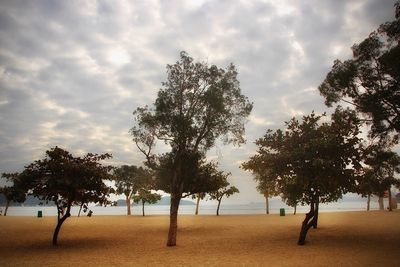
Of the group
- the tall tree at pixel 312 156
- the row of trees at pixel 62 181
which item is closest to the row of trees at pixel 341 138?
the tall tree at pixel 312 156

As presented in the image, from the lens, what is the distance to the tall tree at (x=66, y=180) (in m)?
24.7

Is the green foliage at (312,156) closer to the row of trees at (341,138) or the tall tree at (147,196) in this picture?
Answer: the row of trees at (341,138)

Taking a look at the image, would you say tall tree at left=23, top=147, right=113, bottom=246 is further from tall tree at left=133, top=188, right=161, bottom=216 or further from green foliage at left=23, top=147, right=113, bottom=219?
tall tree at left=133, top=188, right=161, bottom=216

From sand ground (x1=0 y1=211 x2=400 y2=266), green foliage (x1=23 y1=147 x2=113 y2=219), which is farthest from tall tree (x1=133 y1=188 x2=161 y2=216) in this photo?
green foliage (x1=23 y1=147 x2=113 y2=219)

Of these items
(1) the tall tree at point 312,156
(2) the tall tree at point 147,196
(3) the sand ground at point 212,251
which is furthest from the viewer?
(2) the tall tree at point 147,196

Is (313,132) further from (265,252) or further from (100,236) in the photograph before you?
(100,236)

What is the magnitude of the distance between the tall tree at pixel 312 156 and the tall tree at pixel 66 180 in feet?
40.0

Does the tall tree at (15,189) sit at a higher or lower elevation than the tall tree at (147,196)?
higher

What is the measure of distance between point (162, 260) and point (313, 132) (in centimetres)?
1476

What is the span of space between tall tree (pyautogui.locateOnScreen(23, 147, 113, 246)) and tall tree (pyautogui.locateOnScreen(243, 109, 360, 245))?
1219 cm

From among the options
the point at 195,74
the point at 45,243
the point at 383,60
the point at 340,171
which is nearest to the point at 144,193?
the point at 45,243

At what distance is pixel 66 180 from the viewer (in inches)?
955

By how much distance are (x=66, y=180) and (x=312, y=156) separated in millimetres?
18423

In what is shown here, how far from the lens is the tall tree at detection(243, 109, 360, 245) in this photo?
925 inches
